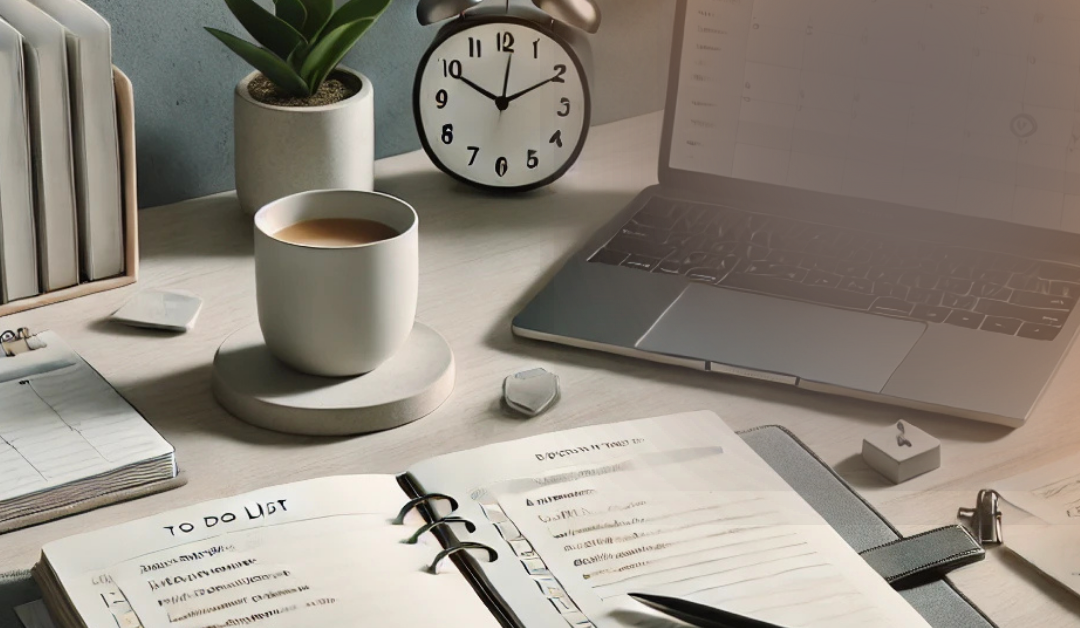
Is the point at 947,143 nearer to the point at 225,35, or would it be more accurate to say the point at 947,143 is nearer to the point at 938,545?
the point at 938,545

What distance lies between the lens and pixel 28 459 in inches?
28.2

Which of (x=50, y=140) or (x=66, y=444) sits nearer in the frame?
(x=66, y=444)

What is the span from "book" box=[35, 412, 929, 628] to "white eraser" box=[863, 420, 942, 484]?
8 cm

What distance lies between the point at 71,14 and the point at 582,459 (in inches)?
20.5

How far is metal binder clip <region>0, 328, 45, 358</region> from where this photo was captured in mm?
836

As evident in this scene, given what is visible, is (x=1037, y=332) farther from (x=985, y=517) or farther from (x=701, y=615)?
(x=701, y=615)

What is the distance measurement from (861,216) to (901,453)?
33cm

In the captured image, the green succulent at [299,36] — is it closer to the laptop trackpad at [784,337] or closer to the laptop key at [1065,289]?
the laptop trackpad at [784,337]

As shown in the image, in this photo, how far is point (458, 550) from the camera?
639mm

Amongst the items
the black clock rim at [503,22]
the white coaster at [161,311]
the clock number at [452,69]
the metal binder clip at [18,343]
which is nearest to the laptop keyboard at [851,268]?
the black clock rim at [503,22]

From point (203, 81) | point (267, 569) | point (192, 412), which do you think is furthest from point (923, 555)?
point (203, 81)

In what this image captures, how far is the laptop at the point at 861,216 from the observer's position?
34.6 inches

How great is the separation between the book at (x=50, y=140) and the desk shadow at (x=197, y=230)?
3.9 inches

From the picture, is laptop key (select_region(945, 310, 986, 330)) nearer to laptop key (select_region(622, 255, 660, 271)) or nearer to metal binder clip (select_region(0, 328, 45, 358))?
laptop key (select_region(622, 255, 660, 271))
